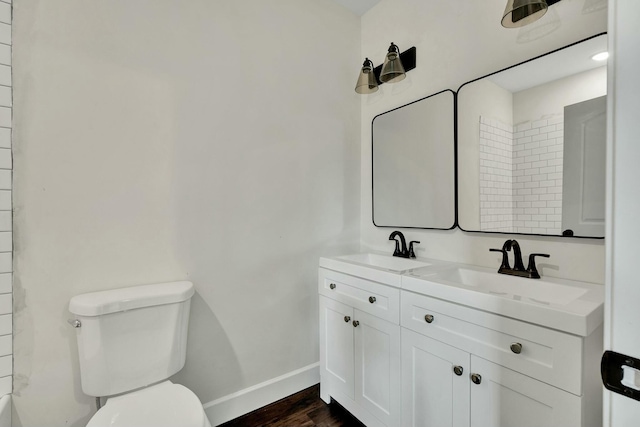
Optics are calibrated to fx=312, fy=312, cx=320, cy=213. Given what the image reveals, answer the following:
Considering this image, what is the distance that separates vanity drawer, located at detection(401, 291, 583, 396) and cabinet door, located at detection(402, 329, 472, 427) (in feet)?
0.16

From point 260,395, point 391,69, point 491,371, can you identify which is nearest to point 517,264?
point 491,371

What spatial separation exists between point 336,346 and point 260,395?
56 centimetres

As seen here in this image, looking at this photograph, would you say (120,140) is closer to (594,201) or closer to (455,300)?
(455,300)

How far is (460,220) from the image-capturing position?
5.57 feet

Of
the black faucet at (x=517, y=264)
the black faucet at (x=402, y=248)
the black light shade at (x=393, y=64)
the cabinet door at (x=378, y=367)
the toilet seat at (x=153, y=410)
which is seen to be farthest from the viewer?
the black faucet at (x=402, y=248)

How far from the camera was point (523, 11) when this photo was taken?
4.25 ft

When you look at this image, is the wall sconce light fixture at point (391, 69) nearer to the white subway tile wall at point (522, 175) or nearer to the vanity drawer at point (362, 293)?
the white subway tile wall at point (522, 175)

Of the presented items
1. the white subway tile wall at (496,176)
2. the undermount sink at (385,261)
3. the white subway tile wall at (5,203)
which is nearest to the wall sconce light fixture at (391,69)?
the white subway tile wall at (496,176)

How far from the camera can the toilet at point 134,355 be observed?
45.6 inches

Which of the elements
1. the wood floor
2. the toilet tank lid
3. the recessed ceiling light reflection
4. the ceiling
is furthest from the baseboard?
the ceiling


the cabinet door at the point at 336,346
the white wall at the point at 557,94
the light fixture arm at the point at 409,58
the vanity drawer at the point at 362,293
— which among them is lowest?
the cabinet door at the point at 336,346

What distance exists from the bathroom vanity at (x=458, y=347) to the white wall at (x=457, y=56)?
0.11m

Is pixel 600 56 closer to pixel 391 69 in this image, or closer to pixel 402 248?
pixel 391 69

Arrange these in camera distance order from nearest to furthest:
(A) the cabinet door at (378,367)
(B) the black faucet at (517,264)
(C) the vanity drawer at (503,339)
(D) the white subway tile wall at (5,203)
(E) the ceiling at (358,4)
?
(C) the vanity drawer at (503,339) < (D) the white subway tile wall at (5,203) < (B) the black faucet at (517,264) < (A) the cabinet door at (378,367) < (E) the ceiling at (358,4)
